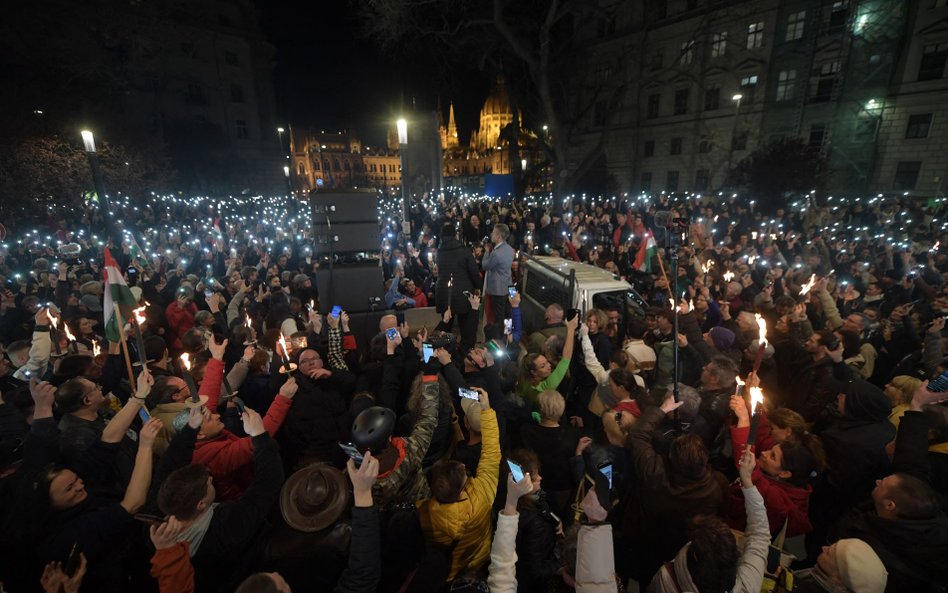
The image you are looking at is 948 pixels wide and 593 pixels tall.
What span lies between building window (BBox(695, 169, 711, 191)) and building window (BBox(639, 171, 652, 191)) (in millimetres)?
3823

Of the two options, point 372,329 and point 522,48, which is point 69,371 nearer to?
point 372,329

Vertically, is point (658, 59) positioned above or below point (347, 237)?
above

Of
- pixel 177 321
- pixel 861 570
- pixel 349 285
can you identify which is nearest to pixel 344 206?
pixel 349 285

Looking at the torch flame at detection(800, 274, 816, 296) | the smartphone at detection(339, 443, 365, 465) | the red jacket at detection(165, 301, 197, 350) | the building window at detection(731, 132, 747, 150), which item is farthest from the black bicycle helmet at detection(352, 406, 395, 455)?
the building window at detection(731, 132, 747, 150)

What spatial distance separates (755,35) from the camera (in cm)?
2867

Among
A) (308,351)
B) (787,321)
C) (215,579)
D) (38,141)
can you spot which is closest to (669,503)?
(215,579)

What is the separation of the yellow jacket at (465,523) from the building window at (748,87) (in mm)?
36644

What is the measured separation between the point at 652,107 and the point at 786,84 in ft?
30.5

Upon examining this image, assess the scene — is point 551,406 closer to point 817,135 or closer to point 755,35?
point 817,135

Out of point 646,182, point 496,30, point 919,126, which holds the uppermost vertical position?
point 496,30

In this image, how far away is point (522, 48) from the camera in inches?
778

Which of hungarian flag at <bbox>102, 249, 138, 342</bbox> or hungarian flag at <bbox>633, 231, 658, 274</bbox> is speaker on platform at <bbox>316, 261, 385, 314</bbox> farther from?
hungarian flag at <bbox>633, 231, 658, 274</bbox>

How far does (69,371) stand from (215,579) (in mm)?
3216

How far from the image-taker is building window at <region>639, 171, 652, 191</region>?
3591 cm
